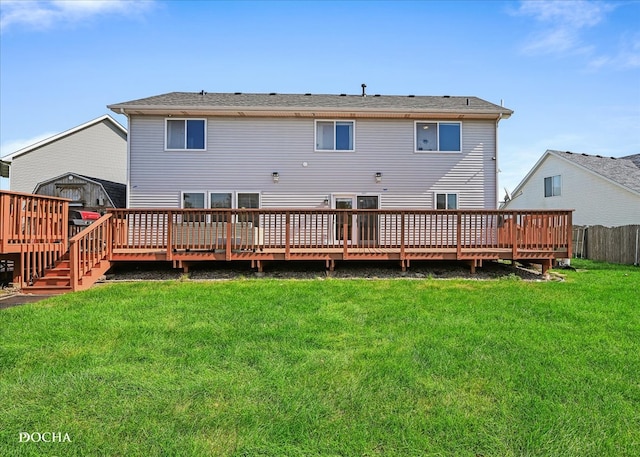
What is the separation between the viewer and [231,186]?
38.0ft

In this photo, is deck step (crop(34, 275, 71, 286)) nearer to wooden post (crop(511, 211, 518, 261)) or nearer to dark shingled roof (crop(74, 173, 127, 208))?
dark shingled roof (crop(74, 173, 127, 208))

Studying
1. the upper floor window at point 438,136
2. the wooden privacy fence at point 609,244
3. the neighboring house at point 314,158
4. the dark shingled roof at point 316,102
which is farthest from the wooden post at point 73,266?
the wooden privacy fence at point 609,244

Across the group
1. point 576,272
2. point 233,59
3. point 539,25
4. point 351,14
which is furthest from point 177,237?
point 539,25

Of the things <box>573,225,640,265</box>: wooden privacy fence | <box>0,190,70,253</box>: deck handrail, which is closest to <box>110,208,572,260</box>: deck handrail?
<box>0,190,70,253</box>: deck handrail

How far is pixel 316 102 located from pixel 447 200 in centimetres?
517

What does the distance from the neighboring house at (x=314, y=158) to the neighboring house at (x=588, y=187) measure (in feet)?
29.4

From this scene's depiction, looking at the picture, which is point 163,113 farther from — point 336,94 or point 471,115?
point 471,115

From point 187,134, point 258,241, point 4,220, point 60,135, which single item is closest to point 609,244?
point 258,241

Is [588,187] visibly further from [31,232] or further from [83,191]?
[83,191]

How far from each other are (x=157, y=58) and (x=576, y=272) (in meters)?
14.0

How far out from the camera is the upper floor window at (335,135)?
11.8m

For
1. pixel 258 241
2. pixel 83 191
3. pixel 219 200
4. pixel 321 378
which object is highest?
pixel 83 191

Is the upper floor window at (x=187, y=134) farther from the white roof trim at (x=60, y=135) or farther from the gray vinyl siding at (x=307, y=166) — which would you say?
the white roof trim at (x=60, y=135)

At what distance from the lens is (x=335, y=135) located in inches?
464
